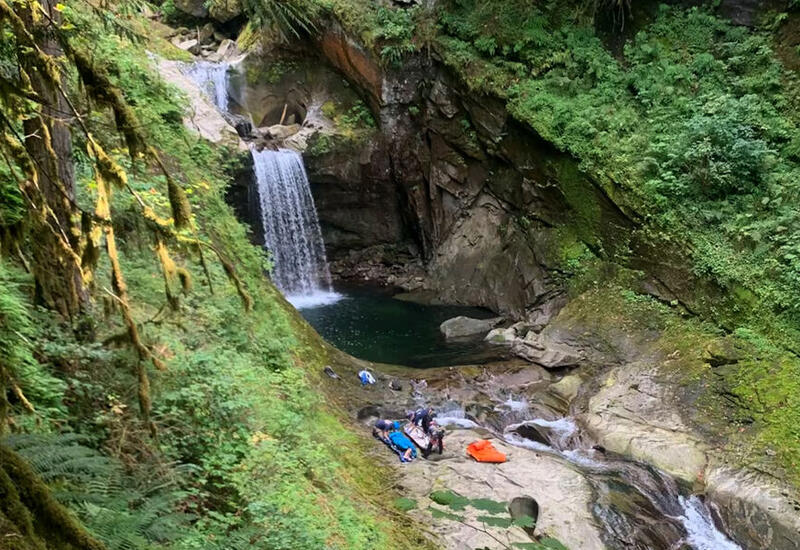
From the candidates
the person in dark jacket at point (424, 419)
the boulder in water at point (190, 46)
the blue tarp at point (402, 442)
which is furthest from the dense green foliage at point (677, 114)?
the boulder in water at point (190, 46)

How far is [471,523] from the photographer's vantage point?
5820mm

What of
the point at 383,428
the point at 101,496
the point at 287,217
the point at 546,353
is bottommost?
the point at 383,428

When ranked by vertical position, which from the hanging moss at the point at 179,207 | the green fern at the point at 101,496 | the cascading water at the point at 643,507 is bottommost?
the cascading water at the point at 643,507

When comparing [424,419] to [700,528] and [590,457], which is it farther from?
[700,528]

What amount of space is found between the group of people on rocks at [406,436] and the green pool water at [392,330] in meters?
3.62

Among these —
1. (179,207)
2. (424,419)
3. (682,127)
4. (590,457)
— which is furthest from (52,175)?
(682,127)

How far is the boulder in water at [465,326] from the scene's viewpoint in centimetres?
1309

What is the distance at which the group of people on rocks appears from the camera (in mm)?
7184

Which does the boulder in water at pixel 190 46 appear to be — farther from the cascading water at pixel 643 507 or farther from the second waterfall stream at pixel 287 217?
the cascading water at pixel 643 507

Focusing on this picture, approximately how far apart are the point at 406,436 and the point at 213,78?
13785 millimetres

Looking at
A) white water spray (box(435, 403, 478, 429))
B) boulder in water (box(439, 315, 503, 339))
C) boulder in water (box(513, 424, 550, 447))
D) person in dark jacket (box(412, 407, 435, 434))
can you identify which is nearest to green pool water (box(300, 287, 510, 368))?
boulder in water (box(439, 315, 503, 339))

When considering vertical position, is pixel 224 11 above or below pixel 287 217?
above

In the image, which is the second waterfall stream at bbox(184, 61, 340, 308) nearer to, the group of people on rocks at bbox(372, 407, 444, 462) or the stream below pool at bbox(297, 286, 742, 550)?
the stream below pool at bbox(297, 286, 742, 550)

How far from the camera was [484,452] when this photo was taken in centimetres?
734
